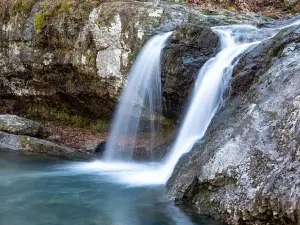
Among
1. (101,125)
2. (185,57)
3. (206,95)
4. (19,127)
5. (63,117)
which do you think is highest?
(185,57)

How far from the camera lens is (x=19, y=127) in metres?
10.9

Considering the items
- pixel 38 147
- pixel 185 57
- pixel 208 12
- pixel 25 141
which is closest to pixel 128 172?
pixel 185 57

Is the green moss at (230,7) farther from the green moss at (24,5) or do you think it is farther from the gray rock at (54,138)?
the gray rock at (54,138)


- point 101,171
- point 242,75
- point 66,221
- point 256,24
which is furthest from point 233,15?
point 66,221

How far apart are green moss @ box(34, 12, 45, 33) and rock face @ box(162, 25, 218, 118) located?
13.2 ft

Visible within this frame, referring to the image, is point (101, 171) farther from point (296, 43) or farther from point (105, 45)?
point (296, 43)

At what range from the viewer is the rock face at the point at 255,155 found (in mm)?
4762

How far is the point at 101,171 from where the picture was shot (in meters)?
8.72

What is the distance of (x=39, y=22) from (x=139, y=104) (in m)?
3.75

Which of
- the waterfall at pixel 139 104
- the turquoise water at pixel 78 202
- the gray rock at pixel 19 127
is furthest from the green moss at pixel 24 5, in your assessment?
the turquoise water at pixel 78 202

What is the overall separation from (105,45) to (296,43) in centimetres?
541

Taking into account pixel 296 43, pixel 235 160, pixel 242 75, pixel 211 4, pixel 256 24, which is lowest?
pixel 235 160

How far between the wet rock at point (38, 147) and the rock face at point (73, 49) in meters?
1.69

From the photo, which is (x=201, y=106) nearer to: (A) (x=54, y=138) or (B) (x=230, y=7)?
(A) (x=54, y=138)
